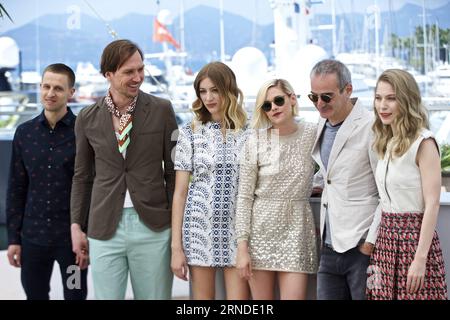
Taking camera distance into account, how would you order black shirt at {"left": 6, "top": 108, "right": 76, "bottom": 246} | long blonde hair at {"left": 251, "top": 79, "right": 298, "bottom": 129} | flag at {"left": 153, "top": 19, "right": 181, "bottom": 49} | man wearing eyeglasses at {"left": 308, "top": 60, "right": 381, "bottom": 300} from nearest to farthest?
man wearing eyeglasses at {"left": 308, "top": 60, "right": 381, "bottom": 300}
long blonde hair at {"left": 251, "top": 79, "right": 298, "bottom": 129}
black shirt at {"left": 6, "top": 108, "right": 76, "bottom": 246}
flag at {"left": 153, "top": 19, "right": 181, "bottom": 49}

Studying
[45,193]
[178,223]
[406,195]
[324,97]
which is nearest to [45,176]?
[45,193]

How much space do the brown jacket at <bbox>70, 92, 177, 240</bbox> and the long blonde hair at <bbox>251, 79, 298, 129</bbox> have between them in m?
0.26

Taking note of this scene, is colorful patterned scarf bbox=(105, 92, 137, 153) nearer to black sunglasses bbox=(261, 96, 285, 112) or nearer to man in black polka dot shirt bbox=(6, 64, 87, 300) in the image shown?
man in black polka dot shirt bbox=(6, 64, 87, 300)

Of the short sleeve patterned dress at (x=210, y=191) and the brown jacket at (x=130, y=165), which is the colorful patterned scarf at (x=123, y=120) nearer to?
the brown jacket at (x=130, y=165)

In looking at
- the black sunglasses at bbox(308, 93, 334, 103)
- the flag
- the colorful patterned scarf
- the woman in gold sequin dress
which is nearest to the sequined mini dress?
the woman in gold sequin dress

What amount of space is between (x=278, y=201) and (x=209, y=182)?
0.20m

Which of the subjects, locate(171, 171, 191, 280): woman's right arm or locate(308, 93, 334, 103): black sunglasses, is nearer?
locate(308, 93, 334, 103): black sunglasses

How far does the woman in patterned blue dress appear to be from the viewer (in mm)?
2213

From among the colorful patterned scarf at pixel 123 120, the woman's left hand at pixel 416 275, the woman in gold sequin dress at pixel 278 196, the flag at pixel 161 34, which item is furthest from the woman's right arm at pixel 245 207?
the flag at pixel 161 34

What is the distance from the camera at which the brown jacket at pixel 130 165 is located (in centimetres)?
224

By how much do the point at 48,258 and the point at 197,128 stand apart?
624 millimetres

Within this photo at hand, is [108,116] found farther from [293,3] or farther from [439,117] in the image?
[439,117]

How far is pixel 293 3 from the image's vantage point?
9570 millimetres

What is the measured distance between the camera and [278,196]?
2.16 meters
